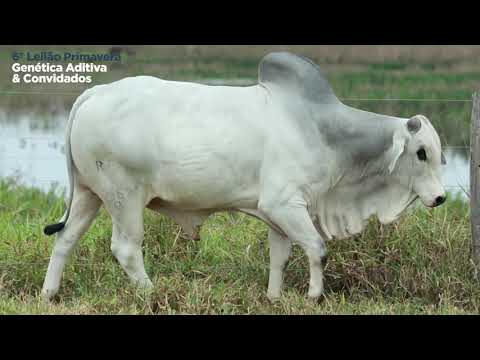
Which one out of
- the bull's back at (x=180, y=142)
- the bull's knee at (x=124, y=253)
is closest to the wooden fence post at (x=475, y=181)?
the bull's back at (x=180, y=142)

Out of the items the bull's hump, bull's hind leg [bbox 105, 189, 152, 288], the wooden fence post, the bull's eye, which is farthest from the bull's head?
bull's hind leg [bbox 105, 189, 152, 288]

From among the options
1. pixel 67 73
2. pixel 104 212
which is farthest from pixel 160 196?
pixel 67 73

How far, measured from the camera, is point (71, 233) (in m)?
5.96

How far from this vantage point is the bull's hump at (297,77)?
19.0 feet

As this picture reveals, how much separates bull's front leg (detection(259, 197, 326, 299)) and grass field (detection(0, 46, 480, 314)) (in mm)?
272

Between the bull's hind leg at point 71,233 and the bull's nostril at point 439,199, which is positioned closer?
the bull's nostril at point 439,199

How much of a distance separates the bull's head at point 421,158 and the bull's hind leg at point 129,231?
143cm

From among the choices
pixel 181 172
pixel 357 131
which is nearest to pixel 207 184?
pixel 181 172

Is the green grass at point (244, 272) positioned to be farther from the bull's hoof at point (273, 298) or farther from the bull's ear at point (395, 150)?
the bull's ear at point (395, 150)

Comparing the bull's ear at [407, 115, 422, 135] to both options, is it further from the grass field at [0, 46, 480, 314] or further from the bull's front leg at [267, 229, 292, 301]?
the bull's front leg at [267, 229, 292, 301]

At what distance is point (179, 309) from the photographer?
564 centimetres

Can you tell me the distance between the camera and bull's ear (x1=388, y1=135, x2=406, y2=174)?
5.73 metres

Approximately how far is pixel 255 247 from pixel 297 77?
1.34m

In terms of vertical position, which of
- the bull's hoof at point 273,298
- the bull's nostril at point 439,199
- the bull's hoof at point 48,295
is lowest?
the bull's hoof at point 273,298
